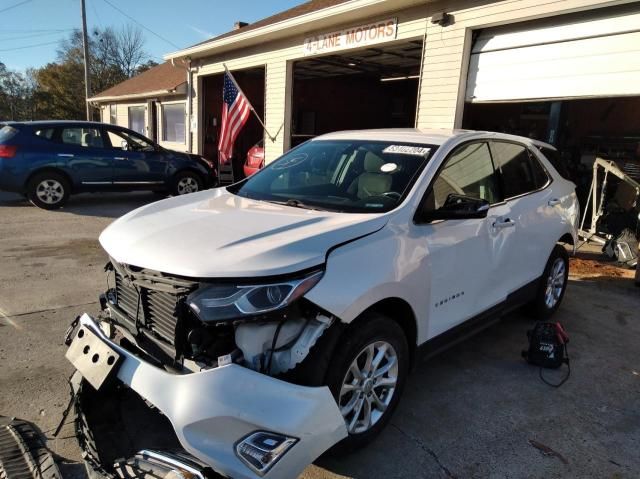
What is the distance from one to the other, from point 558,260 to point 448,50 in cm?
466

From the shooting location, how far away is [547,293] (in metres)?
4.71

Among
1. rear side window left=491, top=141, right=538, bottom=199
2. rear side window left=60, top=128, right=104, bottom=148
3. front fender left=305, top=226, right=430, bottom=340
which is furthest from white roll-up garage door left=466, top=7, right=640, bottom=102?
rear side window left=60, top=128, right=104, bottom=148

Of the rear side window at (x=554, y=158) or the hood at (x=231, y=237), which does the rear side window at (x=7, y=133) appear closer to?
the hood at (x=231, y=237)

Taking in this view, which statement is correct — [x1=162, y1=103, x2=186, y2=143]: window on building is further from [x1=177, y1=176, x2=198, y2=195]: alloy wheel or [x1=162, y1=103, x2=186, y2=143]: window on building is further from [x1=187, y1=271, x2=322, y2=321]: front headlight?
[x1=187, y1=271, x2=322, y2=321]: front headlight

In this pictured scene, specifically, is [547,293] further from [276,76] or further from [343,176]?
[276,76]

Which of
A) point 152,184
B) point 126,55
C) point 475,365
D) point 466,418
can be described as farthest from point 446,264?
point 126,55

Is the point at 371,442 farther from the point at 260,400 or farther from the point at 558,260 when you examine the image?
the point at 558,260

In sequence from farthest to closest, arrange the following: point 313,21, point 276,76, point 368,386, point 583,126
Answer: point 583,126 < point 276,76 < point 313,21 < point 368,386

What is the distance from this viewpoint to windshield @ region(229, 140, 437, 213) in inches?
122

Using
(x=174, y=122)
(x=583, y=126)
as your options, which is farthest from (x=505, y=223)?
(x=174, y=122)

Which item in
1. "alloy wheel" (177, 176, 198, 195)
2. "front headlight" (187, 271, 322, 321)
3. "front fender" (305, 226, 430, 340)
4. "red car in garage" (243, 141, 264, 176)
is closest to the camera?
"front headlight" (187, 271, 322, 321)

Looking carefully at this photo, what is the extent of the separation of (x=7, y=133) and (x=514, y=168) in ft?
29.9

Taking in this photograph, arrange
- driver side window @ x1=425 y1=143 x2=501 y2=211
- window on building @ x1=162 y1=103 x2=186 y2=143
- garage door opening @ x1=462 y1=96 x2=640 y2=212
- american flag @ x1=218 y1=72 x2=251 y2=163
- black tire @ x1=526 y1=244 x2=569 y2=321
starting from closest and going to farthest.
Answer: driver side window @ x1=425 y1=143 x2=501 y2=211
black tire @ x1=526 y1=244 x2=569 y2=321
garage door opening @ x1=462 y1=96 x2=640 y2=212
american flag @ x1=218 y1=72 x2=251 y2=163
window on building @ x1=162 y1=103 x2=186 y2=143

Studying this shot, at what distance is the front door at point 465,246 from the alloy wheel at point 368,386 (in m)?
0.45
